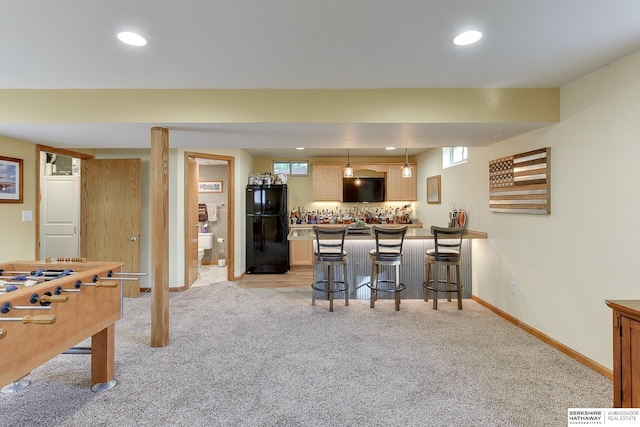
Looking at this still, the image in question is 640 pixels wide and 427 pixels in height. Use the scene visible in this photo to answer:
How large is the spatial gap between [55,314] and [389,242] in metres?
3.40

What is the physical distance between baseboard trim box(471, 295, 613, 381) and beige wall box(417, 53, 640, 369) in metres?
0.04

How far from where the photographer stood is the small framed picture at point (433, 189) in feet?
18.8

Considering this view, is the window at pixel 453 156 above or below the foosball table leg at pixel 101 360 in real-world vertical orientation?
above

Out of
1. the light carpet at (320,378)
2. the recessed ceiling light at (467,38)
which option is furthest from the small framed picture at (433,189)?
the recessed ceiling light at (467,38)

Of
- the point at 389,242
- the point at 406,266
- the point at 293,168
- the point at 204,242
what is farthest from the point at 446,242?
the point at 204,242

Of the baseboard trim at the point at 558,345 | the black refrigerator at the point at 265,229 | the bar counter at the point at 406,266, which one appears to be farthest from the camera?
the black refrigerator at the point at 265,229

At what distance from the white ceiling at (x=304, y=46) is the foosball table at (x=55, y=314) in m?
1.41

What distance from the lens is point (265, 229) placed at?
6145 mm

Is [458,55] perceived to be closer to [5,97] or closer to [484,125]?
[484,125]

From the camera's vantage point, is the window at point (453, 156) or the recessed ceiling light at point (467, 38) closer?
the recessed ceiling light at point (467, 38)

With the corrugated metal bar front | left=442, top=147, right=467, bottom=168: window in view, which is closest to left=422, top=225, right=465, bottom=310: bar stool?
Answer: the corrugated metal bar front

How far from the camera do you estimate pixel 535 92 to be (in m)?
2.93

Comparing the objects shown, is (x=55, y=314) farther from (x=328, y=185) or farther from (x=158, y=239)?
(x=328, y=185)

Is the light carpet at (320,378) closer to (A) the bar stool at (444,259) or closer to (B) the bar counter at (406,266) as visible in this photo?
(A) the bar stool at (444,259)
